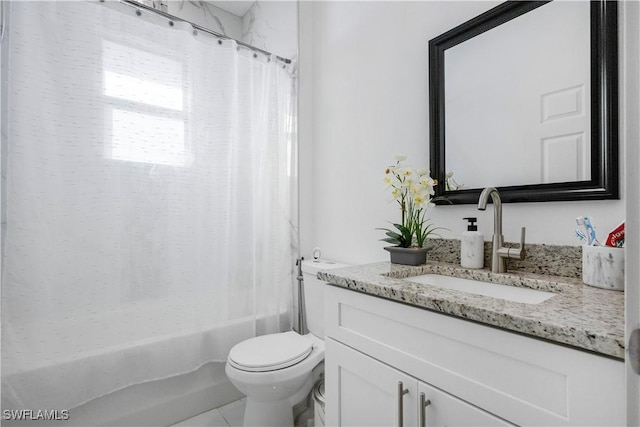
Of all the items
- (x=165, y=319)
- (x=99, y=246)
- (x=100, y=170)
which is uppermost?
(x=100, y=170)

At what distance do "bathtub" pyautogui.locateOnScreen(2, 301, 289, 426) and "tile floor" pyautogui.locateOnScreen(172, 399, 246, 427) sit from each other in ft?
0.09

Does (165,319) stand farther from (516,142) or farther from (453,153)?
(516,142)

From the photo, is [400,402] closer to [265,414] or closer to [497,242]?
[497,242]

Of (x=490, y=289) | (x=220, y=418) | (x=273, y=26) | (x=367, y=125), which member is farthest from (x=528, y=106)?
(x=220, y=418)

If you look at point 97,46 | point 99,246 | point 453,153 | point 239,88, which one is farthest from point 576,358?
point 97,46

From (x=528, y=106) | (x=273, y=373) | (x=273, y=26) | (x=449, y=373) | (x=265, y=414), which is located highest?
(x=273, y=26)

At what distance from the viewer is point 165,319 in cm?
158

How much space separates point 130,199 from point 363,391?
4.33 ft

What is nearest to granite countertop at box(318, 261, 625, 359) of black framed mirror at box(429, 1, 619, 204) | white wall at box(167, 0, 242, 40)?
black framed mirror at box(429, 1, 619, 204)

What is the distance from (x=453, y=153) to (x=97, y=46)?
165 cm

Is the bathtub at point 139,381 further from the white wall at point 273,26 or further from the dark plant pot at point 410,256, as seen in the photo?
the white wall at point 273,26

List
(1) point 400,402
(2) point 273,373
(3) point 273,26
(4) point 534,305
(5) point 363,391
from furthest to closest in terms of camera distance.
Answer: (3) point 273,26
(2) point 273,373
(5) point 363,391
(1) point 400,402
(4) point 534,305

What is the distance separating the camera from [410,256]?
4.06 ft

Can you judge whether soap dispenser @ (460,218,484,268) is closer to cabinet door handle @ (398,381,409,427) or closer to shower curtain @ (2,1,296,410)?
cabinet door handle @ (398,381,409,427)
